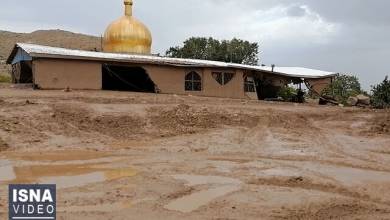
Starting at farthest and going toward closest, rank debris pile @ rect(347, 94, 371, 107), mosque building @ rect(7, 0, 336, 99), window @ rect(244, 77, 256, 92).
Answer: debris pile @ rect(347, 94, 371, 107), window @ rect(244, 77, 256, 92), mosque building @ rect(7, 0, 336, 99)

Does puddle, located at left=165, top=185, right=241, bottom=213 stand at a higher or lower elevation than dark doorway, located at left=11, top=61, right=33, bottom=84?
lower

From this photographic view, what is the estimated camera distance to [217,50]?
149 ft

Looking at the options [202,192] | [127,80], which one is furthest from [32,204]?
[127,80]

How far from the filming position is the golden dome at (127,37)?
2995cm

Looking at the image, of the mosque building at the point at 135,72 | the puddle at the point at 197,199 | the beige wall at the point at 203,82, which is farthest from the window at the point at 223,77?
the puddle at the point at 197,199

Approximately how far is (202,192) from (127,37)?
2247 cm

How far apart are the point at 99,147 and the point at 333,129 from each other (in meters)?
8.82

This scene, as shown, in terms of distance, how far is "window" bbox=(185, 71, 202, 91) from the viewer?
85.9ft

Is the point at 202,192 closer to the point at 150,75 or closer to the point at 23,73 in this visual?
the point at 150,75

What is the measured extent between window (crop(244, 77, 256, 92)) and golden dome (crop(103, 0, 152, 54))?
20.2 feet

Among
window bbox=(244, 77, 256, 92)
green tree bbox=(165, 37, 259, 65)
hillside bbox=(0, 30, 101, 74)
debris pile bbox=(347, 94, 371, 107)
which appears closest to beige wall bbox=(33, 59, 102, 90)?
window bbox=(244, 77, 256, 92)

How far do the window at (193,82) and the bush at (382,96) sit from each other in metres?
10.2

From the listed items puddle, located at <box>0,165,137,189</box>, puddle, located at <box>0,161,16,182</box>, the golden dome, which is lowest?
puddle, located at <box>0,165,137,189</box>

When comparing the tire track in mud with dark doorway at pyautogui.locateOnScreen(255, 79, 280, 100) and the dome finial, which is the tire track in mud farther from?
the dome finial
